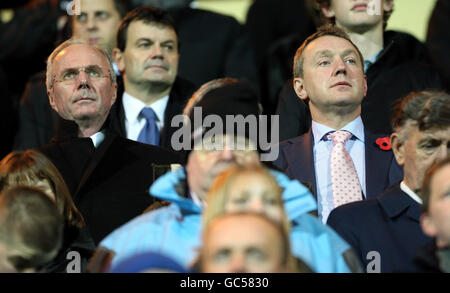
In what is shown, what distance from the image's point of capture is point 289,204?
3.41 meters

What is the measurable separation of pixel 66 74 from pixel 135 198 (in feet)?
2.27

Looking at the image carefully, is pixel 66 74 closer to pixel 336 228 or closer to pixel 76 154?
pixel 76 154

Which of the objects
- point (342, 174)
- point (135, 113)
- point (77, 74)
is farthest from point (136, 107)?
point (342, 174)

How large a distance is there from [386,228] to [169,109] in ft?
5.68

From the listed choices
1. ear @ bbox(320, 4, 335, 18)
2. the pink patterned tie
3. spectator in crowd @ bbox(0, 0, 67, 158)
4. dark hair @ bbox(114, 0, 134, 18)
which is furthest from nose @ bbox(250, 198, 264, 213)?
spectator in crowd @ bbox(0, 0, 67, 158)

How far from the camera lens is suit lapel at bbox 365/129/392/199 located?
4.42 metres

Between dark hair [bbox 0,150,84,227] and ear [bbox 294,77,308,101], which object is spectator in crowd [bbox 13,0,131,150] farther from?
dark hair [bbox 0,150,84,227]

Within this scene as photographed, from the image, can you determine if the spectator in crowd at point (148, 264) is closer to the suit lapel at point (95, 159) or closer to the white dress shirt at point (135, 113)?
the suit lapel at point (95, 159)

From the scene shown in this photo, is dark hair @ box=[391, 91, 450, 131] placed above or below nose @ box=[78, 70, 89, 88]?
below

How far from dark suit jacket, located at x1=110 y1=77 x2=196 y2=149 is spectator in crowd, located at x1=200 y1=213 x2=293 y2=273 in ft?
6.77

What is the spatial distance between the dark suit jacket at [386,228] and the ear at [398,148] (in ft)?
0.47

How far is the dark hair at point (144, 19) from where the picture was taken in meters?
5.44

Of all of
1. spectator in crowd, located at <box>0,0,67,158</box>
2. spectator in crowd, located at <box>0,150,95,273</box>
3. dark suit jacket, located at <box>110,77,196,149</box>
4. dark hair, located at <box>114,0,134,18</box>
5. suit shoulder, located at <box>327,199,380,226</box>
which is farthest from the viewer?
spectator in crowd, located at <box>0,0,67,158</box>

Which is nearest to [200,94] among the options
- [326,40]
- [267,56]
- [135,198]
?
[135,198]
